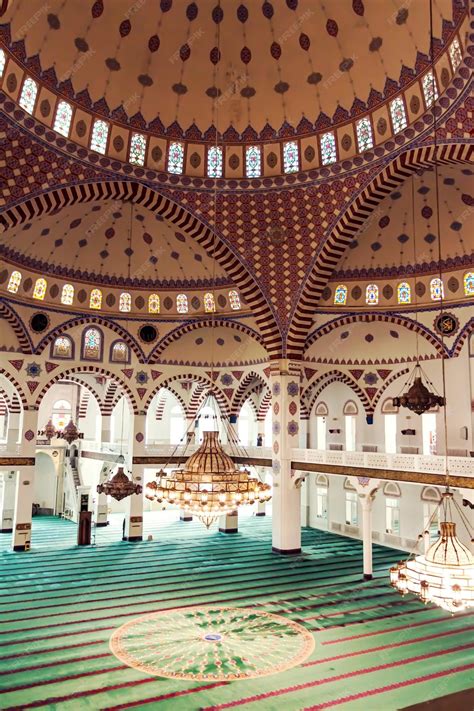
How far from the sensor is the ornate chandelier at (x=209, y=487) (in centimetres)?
841

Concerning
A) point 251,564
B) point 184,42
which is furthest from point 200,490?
point 184,42

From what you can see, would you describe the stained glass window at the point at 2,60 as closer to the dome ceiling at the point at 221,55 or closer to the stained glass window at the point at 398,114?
the dome ceiling at the point at 221,55

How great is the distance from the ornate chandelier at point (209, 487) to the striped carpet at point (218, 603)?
2483mm

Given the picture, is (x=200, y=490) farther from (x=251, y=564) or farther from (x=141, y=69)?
(x=141, y=69)

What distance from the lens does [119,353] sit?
62.0 feet

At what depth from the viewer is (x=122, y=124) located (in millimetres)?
13203

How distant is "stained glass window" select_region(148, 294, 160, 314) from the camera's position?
1872 cm

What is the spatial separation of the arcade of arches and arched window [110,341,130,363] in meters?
0.07

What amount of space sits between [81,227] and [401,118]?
940cm

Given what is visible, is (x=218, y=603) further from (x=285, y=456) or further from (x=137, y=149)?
(x=137, y=149)

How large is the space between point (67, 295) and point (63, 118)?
6.46m

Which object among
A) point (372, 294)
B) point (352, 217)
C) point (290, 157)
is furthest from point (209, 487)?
point (372, 294)

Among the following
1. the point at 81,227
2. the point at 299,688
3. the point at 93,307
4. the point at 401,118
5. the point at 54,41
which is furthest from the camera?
the point at 93,307

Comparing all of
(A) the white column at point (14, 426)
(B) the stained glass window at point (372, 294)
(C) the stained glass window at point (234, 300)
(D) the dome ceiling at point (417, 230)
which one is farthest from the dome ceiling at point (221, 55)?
(A) the white column at point (14, 426)
